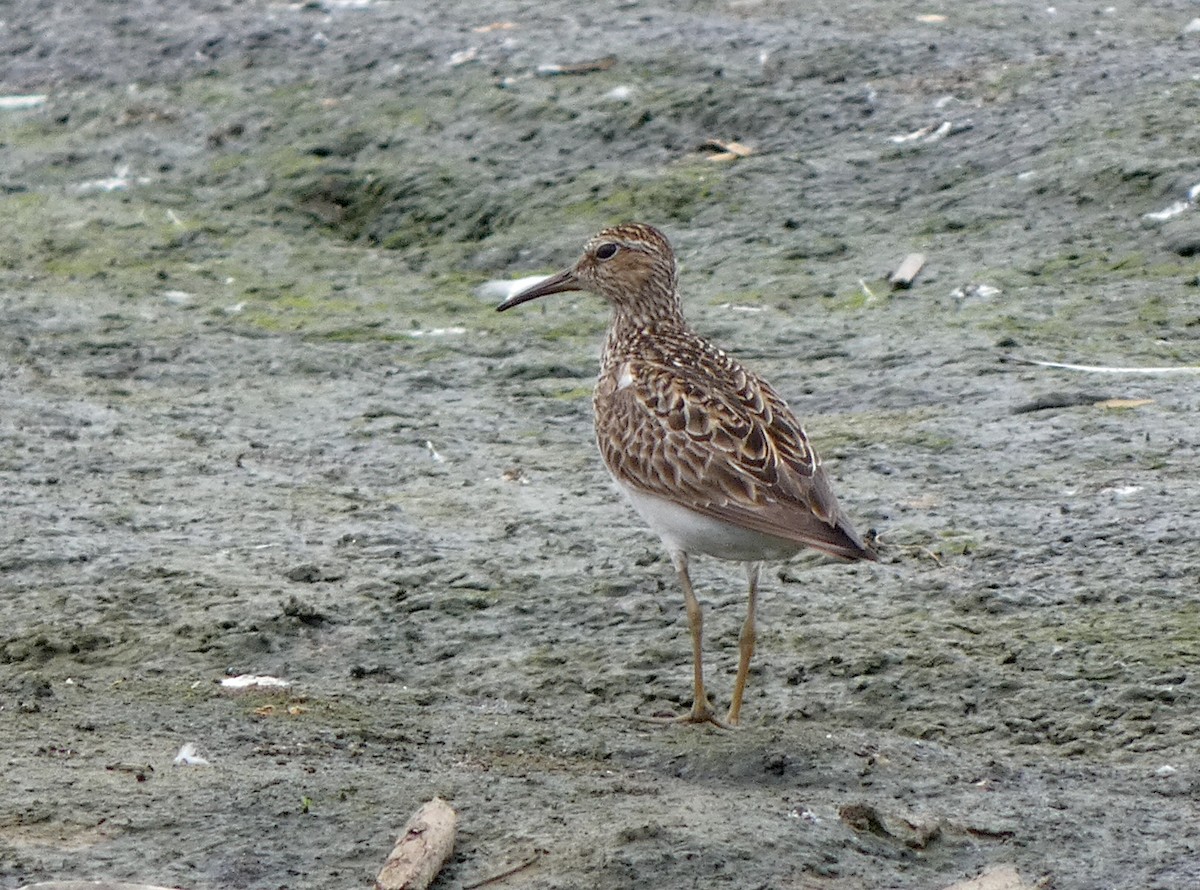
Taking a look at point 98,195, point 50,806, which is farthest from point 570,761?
point 98,195

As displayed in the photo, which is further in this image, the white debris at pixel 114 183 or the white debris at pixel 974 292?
the white debris at pixel 114 183

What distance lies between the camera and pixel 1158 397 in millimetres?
7816

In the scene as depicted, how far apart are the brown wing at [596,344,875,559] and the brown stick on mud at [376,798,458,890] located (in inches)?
50.4

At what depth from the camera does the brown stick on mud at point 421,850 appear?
4410mm

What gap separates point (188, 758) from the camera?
5.26 metres

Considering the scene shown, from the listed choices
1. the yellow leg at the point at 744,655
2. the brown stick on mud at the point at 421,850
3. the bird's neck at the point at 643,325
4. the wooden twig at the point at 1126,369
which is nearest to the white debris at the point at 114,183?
the bird's neck at the point at 643,325

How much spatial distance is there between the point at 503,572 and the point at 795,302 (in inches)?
134

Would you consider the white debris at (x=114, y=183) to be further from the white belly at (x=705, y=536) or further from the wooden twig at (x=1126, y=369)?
the white belly at (x=705, y=536)

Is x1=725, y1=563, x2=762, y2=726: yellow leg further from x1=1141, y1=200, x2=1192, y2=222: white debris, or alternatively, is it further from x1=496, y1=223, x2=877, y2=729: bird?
x1=1141, y1=200, x2=1192, y2=222: white debris

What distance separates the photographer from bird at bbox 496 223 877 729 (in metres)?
5.39

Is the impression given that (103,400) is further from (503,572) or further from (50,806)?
(50,806)

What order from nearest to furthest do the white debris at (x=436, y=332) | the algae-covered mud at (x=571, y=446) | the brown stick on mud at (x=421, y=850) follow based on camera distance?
1. the brown stick on mud at (x=421, y=850)
2. the algae-covered mud at (x=571, y=446)
3. the white debris at (x=436, y=332)

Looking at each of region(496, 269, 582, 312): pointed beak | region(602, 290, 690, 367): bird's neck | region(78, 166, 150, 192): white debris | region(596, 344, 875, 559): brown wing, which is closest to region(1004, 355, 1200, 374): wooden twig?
region(602, 290, 690, 367): bird's neck

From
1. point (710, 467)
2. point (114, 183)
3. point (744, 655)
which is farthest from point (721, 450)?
point (114, 183)
